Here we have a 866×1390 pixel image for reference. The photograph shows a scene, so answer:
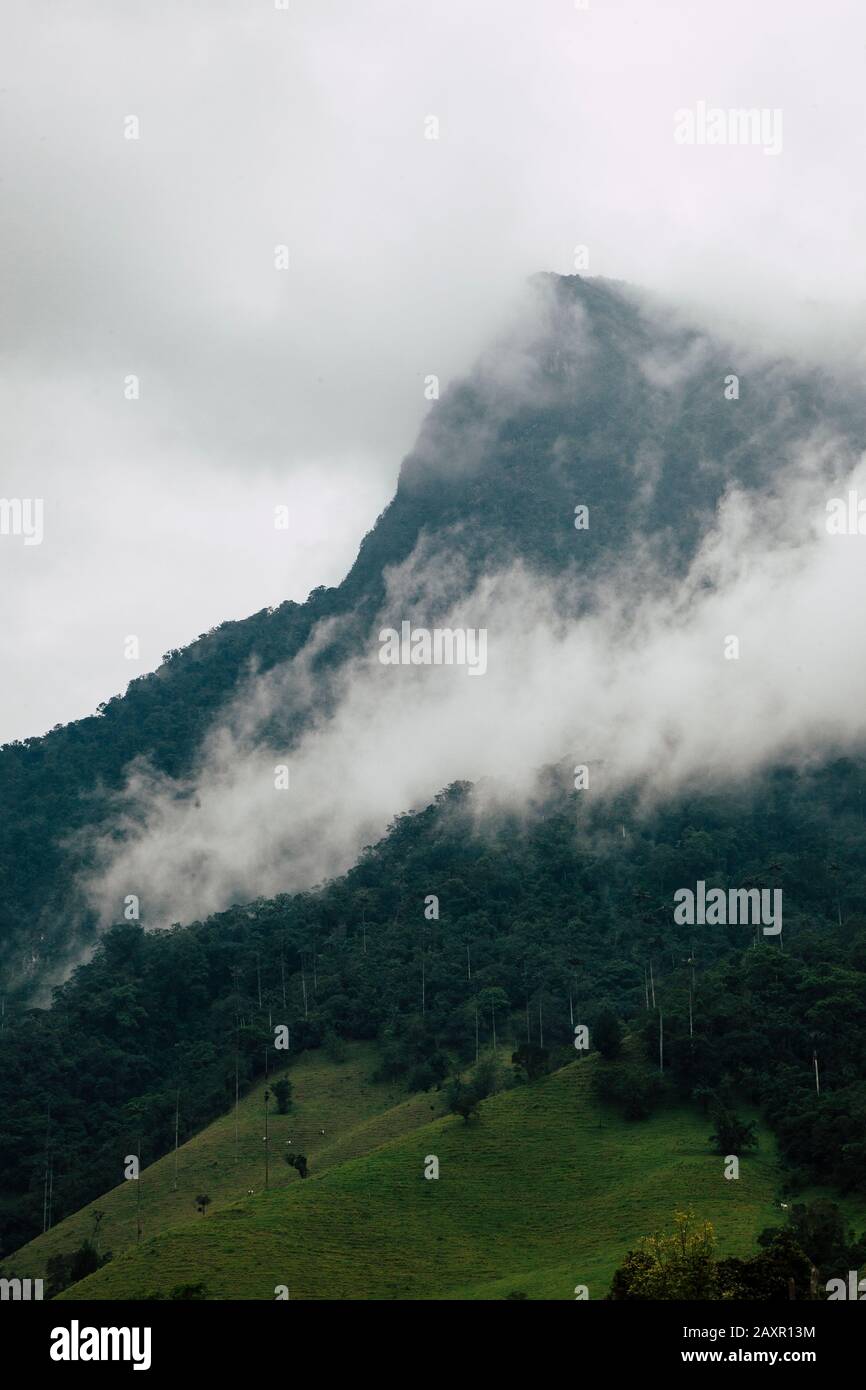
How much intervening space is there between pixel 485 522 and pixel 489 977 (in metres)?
95.0

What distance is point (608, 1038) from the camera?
77375 mm

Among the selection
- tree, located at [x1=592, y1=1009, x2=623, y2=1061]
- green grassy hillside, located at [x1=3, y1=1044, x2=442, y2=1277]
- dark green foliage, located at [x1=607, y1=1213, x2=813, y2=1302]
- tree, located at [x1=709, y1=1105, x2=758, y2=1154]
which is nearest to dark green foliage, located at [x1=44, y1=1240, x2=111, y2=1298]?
Answer: green grassy hillside, located at [x1=3, y1=1044, x2=442, y2=1277]

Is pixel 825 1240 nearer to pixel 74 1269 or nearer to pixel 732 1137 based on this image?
pixel 732 1137

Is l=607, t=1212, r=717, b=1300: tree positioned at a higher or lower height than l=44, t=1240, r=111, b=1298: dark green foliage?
higher

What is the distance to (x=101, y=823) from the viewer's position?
164 meters

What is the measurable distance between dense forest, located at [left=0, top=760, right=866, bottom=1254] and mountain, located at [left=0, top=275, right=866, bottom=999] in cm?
3987

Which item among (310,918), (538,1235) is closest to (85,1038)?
(310,918)

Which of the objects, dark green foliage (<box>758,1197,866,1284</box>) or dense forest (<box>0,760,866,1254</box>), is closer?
dark green foliage (<box>758,1197,866,1284</box>)

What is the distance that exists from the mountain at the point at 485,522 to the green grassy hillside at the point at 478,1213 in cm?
10027

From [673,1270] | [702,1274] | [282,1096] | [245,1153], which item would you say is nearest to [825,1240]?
[702,1274]

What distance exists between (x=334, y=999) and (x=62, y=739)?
8836cm

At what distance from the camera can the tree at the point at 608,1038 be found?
3049 inches

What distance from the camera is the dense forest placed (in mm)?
77625

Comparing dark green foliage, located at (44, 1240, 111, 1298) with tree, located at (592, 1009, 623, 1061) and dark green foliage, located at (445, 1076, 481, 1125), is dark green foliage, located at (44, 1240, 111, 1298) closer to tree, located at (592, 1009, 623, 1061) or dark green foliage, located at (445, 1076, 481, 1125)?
dark green foliage, located at (445, 1076, 481, 1125)
